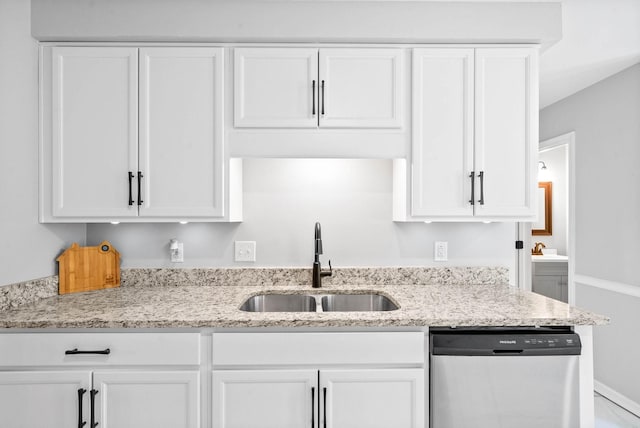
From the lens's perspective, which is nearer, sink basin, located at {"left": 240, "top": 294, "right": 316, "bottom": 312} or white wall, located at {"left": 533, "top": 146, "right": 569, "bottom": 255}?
sink basin, located at {"left": 240, "top": 294, "right": 316, "bottom": 312}

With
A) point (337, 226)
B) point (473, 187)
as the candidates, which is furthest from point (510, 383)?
point (337, 226)

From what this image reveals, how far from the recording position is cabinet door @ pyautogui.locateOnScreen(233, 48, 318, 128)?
201 cm

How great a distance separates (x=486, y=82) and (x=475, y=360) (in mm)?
1377

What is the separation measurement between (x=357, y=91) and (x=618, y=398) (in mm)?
2964

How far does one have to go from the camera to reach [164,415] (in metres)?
1.60

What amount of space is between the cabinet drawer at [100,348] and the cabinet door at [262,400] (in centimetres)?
18

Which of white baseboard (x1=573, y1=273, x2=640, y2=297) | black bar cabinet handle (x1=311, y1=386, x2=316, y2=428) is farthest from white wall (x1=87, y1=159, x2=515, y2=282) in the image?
white baseboard (x1=573, y1=273, x2=640, y2=297)

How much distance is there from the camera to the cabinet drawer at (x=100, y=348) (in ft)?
5.21

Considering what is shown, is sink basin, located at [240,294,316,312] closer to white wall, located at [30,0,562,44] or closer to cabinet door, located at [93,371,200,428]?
cabinet door, located at [93,371,200,428]

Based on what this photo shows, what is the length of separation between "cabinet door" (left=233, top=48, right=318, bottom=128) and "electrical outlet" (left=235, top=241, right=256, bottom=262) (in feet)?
2.37

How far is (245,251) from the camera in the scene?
92.4 inches

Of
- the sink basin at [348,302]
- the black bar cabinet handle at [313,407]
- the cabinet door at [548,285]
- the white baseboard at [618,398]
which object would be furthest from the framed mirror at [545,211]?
the black bar cabinet handle at [313,407]

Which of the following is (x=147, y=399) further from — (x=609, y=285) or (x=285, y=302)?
(x=609, y=285)

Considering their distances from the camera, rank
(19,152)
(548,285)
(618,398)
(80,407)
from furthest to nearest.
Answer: (548,285) → (618,398) → (19,152) → (80,407)
